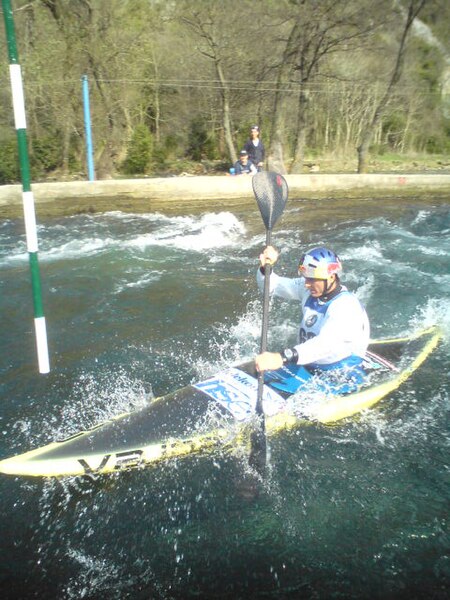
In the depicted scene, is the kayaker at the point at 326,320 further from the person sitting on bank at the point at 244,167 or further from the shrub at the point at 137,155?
the shrub at the point at 137,155

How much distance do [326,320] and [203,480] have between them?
1.53 m

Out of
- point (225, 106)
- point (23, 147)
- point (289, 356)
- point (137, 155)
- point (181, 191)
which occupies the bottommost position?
point (289, 356)

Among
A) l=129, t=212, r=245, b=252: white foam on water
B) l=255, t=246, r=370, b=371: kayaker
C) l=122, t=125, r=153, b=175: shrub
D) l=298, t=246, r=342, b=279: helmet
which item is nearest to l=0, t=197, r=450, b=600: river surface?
l=255, t=246, r=370, b=371: kayaker

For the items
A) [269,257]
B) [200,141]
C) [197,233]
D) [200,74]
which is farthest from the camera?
[200,141]

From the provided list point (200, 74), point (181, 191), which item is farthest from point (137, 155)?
point (181, 191)

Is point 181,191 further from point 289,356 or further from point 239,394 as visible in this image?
point 289,356

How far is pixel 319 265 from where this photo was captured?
436 cm

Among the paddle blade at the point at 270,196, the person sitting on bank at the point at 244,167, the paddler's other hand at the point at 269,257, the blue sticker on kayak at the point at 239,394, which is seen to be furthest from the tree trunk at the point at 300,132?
the blue sticker on kayak at the point at 239,394

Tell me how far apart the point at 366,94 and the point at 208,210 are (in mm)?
10095

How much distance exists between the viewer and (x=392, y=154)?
2294cm

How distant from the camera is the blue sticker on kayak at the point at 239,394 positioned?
4195 mm

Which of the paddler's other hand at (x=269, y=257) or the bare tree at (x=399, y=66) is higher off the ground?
the bare tree at (x=399, y=66)

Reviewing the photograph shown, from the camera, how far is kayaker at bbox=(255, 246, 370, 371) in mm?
4227

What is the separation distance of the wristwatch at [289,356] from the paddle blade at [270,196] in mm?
1208
